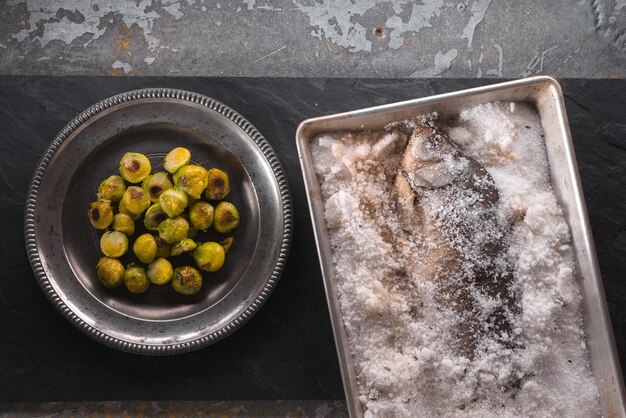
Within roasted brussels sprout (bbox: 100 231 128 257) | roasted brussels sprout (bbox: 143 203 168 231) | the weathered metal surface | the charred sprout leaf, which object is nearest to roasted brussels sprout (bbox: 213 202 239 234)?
the charred sprout leaf

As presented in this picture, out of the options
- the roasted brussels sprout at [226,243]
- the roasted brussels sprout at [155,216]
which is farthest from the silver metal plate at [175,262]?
the roasted brussels sprout at [155,216]

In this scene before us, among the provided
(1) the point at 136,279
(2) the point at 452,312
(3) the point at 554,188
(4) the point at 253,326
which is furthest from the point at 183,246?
(3) the point at 554,188

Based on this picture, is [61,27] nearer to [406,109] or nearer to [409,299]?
[406,109]

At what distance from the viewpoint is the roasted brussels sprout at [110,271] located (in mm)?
1627

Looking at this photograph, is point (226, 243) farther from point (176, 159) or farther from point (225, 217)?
point (176, 159)

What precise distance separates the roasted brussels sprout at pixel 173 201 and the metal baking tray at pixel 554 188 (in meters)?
0.37

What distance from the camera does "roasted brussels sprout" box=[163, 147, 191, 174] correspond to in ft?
5.42

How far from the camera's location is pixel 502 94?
1461mm

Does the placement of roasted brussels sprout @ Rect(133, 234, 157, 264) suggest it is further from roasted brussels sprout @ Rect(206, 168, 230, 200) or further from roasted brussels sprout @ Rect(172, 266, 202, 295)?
roasted brussels sprout @ Rect(206, 168, 230, 200)

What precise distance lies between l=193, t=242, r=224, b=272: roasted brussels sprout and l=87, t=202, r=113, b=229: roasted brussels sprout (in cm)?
25

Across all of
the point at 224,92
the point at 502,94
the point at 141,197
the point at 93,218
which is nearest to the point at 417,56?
the point at 502,94

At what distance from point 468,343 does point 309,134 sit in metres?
0.62

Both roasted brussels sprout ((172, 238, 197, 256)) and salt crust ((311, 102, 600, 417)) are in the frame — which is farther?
roasted brussels sprout ((172, 238, 197, 256))

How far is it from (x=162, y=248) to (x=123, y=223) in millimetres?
122
